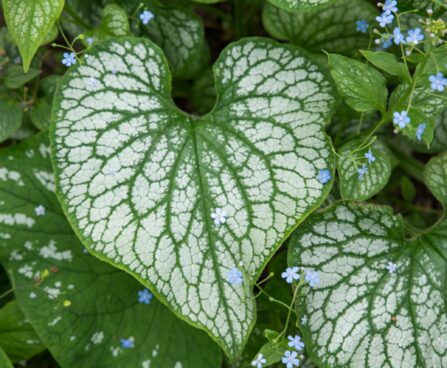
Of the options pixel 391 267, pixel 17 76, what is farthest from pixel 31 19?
pixel 391 267

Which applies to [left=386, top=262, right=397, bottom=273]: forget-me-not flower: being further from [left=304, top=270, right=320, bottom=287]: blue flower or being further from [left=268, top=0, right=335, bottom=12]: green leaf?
[left=268, top=0, right=335, bottom=12]: green leaf

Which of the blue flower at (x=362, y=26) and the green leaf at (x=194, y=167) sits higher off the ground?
the blue flower at (x=362, y=26)

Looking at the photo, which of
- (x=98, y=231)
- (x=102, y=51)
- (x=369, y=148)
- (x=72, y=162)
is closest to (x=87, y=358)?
(x=98, y=231)

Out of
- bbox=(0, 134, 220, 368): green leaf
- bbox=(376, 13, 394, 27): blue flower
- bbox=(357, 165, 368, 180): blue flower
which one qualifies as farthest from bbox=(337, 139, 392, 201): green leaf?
bbox=(0, 134, 220, 368): green leaf

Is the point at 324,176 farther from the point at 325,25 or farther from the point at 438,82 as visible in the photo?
the point at 325,25

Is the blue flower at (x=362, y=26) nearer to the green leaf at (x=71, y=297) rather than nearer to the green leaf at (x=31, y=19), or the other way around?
the green leaf at (x=31, y=19)

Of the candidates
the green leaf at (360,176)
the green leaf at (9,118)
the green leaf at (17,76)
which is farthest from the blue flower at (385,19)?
the green leaf at (9,118)
